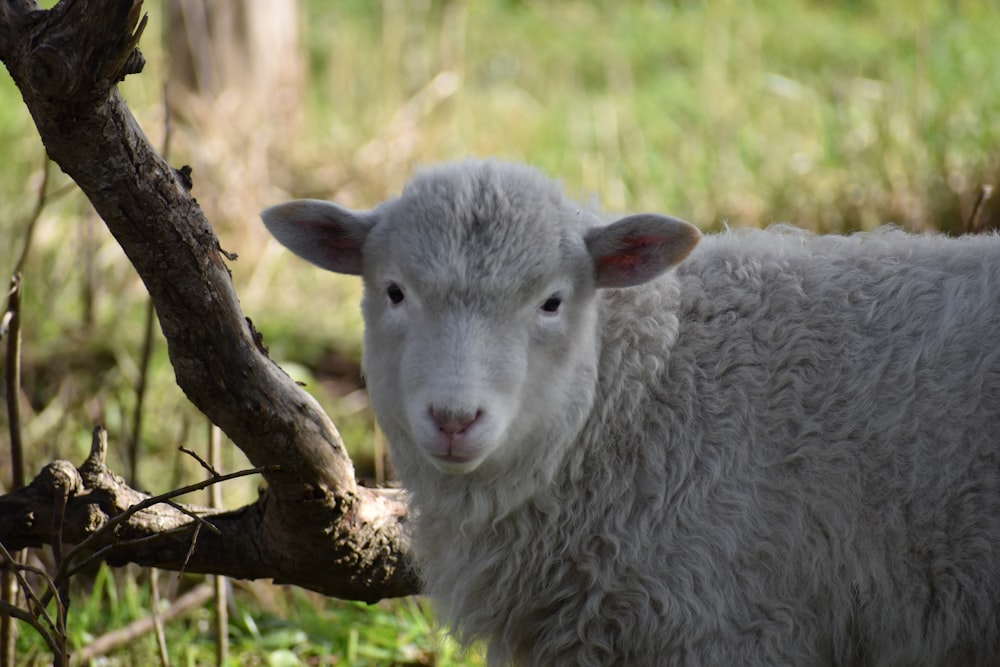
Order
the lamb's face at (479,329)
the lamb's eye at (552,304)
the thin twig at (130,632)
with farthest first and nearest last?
the thin twig at (130,632) → the lamb's eye at (552,304) → the lamb's face at (479,329)

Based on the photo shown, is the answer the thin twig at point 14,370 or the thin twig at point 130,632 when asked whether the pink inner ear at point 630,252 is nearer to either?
the thin twig at point 14,370

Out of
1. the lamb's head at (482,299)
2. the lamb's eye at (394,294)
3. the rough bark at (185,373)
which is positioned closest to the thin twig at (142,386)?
the rough bark at (185,373)

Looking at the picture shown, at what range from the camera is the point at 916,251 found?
2.86 meters

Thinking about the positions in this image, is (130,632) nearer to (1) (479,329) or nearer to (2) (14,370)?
(2) (14,370)

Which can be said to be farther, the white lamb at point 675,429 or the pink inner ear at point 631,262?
the pink inner ear at point 631,262

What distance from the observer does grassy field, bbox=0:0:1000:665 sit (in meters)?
4.84

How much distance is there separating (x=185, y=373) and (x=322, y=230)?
53 cm

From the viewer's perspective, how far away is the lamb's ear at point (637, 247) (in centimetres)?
267

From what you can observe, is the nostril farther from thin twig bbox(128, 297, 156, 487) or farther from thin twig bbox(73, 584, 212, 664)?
thin twig bbox(73, 584, 212, 664)

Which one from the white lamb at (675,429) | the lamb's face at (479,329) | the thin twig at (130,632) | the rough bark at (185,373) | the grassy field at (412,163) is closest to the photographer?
the rough bark at (185,373)

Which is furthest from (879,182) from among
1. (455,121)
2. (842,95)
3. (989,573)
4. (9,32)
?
(9,32)

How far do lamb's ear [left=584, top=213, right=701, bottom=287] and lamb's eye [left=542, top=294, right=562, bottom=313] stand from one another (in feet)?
0.46

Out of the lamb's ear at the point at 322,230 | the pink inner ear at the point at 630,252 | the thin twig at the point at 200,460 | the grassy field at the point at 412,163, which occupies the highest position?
the grassy field at the point at 412,163

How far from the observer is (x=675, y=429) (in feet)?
8.93
